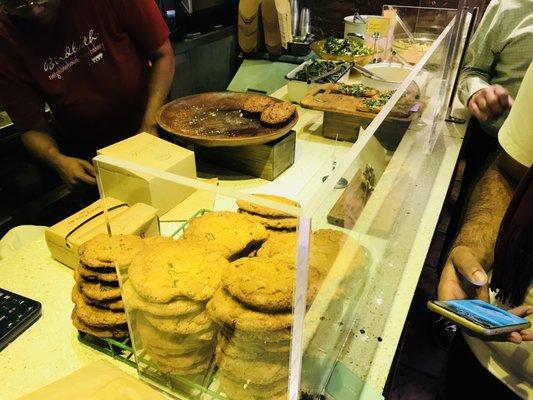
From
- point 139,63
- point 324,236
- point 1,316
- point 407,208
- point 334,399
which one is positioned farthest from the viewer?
point 139,63

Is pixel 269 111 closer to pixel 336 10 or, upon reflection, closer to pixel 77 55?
pixel 77 55

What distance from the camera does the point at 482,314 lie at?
42.9 inches

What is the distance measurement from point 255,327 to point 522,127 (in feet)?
4.07

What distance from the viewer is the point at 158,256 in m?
0.99

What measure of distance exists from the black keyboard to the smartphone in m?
1.18

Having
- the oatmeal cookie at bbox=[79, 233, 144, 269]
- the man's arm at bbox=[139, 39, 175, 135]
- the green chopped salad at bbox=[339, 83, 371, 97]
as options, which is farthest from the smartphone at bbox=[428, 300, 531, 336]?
the man's arm at bbox=[139, 39, 175, 135]

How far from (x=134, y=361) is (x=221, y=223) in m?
0.45

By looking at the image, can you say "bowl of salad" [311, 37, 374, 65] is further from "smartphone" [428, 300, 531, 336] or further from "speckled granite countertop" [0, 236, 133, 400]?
"speckled granite countertop" [0, 236, 133, 400]

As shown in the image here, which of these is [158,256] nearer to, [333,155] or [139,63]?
[333,155]

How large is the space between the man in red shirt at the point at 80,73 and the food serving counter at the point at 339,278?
894 mm

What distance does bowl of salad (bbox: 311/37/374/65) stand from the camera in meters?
2.76

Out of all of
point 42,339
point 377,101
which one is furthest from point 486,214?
point 42,339

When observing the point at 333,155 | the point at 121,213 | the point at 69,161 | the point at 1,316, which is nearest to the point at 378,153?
the point at 121,213

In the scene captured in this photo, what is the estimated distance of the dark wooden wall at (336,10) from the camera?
400 centimetres
